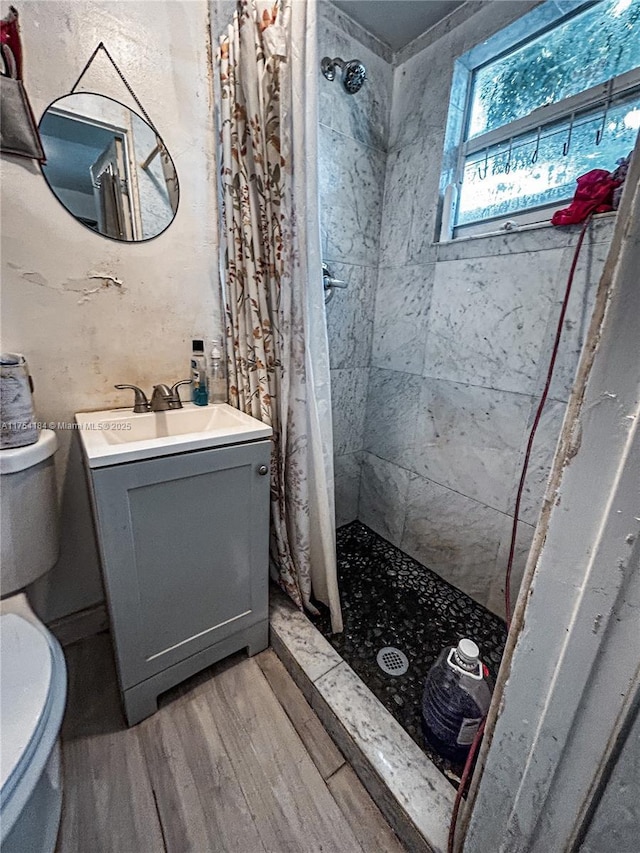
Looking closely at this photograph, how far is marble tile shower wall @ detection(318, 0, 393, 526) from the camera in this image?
1.36 metres

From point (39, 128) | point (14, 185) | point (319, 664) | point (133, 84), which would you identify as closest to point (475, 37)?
point (133, 84)

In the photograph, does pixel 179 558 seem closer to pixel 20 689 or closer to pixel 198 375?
pixel 20 689

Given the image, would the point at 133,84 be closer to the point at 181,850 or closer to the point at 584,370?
the point at 584,370

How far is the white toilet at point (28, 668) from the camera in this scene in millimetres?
581

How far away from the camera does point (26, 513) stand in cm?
90

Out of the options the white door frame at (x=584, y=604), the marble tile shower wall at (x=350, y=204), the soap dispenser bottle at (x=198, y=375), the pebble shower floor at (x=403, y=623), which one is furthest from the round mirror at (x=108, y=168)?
the pebble shower floor at (x=403, y=623)

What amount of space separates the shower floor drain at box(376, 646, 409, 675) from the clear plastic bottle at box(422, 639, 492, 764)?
0.19 metres

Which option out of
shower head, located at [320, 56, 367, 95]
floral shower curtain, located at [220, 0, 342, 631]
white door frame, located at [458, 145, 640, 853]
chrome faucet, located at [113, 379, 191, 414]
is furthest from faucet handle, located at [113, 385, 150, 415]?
shower head, located at [320, 56, 367, 95]

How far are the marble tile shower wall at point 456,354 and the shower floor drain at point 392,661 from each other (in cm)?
48

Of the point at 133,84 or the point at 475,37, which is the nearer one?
the point at 133,84

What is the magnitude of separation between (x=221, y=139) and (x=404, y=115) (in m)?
0.89

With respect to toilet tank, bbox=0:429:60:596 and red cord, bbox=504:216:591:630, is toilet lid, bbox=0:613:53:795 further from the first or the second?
red cord, bbox=504:216:591:630

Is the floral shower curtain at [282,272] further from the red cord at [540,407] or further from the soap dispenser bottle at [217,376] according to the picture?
the red cord at [540,407]

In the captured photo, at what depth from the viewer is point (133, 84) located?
1044 millimetres
